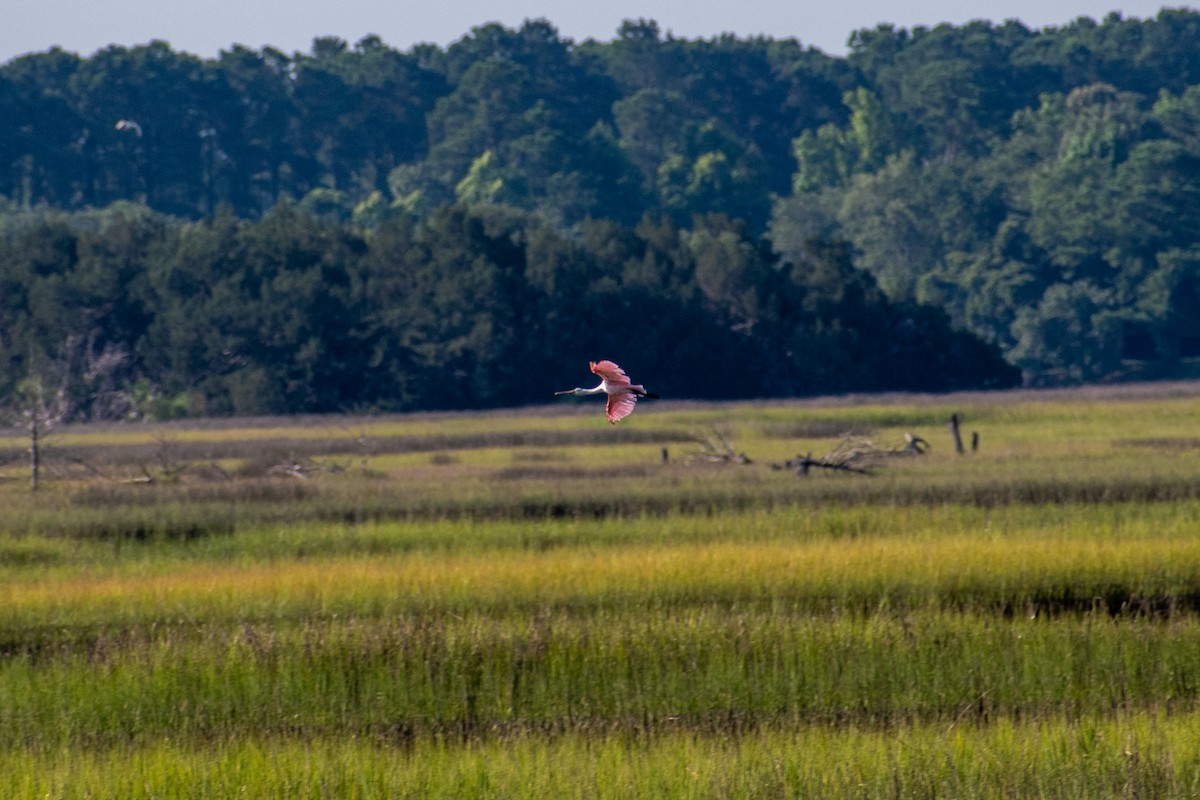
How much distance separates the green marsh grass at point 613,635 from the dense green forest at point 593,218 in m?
16.9

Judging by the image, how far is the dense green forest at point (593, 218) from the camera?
54812 millimetres

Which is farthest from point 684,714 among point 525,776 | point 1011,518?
point 1011,518

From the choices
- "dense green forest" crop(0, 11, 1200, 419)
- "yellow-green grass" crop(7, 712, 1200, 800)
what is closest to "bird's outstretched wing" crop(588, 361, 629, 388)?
"yellow-green grass" crop(7, 712, 1200, 800)

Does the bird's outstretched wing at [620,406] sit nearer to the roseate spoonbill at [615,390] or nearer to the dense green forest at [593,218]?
the roseate spoonbill at [615,390]

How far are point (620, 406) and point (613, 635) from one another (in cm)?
787

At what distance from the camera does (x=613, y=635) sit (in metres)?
15.2

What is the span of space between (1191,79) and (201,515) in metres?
96.8

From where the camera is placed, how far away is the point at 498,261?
189 feet

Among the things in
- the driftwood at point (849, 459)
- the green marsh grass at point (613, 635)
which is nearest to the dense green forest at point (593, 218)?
the driftwood at point (849, 459)

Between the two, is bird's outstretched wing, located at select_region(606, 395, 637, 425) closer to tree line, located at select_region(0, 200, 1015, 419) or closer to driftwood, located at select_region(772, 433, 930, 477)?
driftwood, located at select_region(772, 433, 930, 477)

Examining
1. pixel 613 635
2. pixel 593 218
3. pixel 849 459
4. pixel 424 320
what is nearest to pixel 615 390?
pixel 613 635

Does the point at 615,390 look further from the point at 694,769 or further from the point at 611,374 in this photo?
the point at 694,769

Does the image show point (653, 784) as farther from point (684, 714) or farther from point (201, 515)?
point (201, 515)

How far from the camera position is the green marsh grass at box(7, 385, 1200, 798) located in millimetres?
12094
